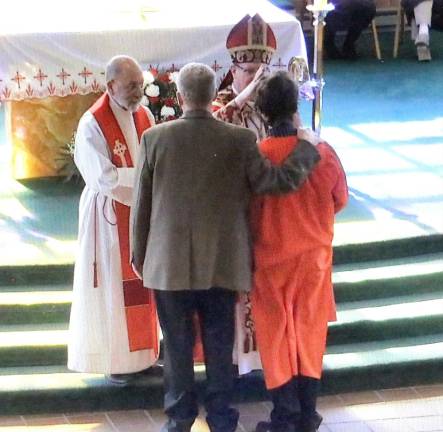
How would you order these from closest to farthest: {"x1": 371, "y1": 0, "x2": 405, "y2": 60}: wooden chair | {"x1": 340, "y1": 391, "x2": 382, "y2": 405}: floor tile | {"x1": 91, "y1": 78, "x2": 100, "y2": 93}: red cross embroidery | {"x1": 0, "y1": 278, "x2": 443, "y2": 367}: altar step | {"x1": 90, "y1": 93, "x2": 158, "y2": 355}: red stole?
1. {"x1": 90, "y1": 93, "x2": 158, "y2": 355}: red stole
2. {"x1": 340, "y1": 391, "x2": 382, "y2": 405}: floor tile
3. {"x1": 0, "y1": 278, "x2": 443, "y2": 367}: altar step
4. {"x1": 91, "y1": 78, "x2": 100, "y2": 93}: red cross embroidery
5. {"x1": 371, "y1": 0, "x2": 405, "y2": 60}: wooden chair

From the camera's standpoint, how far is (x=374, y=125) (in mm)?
7715

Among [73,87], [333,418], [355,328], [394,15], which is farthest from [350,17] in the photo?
[333,418]

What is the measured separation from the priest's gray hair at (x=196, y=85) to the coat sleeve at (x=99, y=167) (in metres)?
0.55

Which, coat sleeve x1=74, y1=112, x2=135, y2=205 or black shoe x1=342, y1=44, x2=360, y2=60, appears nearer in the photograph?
coat sleeve x1=74, y1=112, x2=135, y2=205

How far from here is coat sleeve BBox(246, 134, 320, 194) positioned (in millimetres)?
3719

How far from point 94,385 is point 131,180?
1.02 m

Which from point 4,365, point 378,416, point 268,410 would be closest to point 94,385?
point 4,365

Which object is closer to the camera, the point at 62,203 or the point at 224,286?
the point at 224,286

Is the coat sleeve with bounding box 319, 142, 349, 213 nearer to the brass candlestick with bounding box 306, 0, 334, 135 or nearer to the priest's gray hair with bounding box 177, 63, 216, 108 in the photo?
the priest's gray hair with bounding box 177, 63, 216, 108

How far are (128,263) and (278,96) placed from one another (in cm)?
106

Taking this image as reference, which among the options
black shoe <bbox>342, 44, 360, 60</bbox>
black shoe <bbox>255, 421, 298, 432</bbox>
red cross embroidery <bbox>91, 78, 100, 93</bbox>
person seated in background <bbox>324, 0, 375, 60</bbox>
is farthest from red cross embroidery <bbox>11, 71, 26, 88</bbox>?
black shoe <bbox>342, 44, 360, 60</bbox>

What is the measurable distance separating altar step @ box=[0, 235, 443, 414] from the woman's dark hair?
140 cm

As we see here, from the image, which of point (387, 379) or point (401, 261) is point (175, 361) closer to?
point (387, 379)

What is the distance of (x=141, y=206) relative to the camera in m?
3.83
